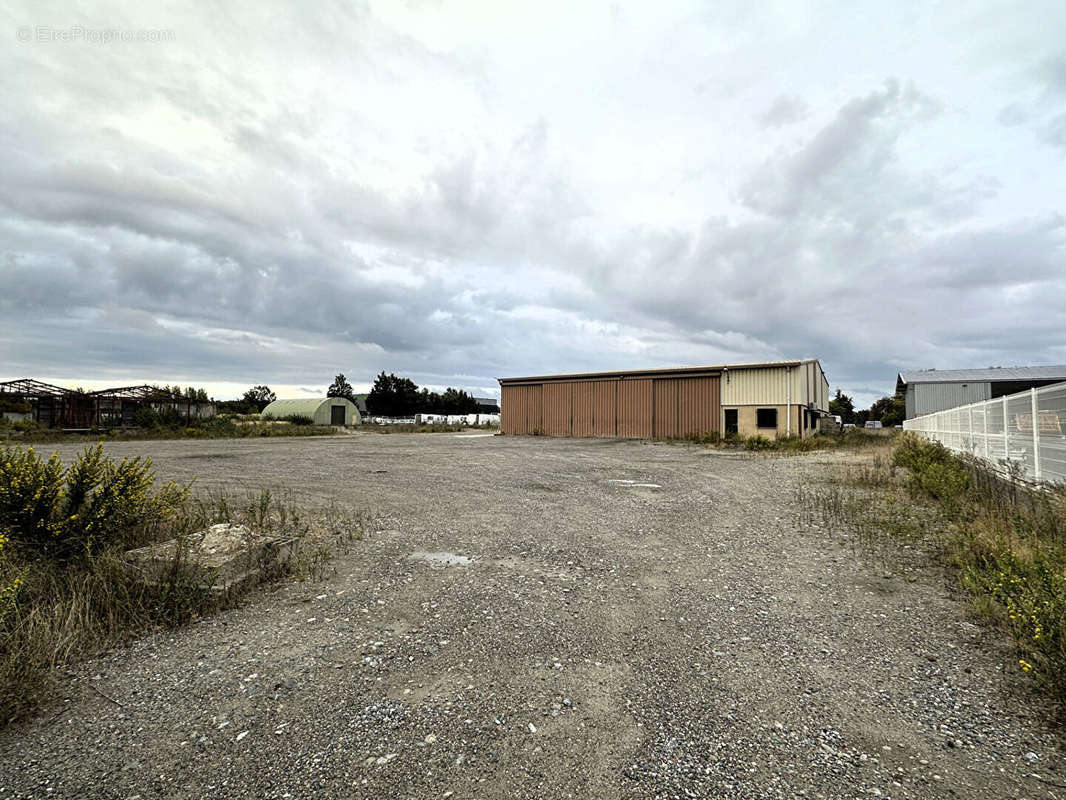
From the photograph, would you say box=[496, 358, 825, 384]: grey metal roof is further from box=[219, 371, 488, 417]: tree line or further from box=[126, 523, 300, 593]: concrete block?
box=[219, 371, 488, 417]: tree line

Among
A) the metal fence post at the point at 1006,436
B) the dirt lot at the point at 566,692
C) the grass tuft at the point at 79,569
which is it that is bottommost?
the dirt lot at the point at 566,692

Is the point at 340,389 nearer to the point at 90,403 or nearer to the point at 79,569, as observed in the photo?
the point at 90,403

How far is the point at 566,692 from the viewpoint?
9.91 feet

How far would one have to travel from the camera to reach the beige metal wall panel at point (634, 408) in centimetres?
2845

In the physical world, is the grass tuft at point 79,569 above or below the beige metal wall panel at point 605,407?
below

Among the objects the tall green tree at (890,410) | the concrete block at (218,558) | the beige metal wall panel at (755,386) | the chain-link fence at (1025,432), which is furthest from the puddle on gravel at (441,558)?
the tall green tree at (890,410)

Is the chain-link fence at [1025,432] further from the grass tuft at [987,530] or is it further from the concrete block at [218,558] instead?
the concrete block at [218,558]

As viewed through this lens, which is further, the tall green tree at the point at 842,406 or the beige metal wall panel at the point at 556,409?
the tall green tree at the point at 842,406

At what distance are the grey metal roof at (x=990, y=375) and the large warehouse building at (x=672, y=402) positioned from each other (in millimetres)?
10234

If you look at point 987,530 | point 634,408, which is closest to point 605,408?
point 634,408

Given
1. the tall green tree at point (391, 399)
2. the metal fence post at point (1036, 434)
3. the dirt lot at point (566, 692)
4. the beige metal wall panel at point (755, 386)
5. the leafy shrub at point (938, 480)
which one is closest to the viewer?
the dirt lot at point (566, 692)

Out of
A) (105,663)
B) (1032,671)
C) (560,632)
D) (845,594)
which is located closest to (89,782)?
(105,663)

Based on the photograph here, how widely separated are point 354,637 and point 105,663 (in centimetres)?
163

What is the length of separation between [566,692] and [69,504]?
531 centimetres
